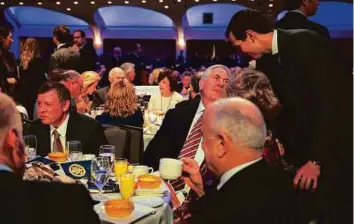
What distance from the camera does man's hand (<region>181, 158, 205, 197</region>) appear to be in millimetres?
2291

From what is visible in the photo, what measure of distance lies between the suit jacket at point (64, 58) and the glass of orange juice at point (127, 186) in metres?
3.89

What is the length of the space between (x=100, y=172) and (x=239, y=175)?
3.17ft

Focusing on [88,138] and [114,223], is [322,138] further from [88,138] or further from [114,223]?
[88,138]

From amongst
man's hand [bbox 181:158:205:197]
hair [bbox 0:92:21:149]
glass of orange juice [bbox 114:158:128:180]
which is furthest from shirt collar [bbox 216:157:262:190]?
glass of orange juice [bbox 114:158:128:180]

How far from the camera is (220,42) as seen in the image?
76.5 feet

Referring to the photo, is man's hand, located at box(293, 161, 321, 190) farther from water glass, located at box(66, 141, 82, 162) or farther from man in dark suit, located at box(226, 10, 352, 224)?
water glass, located at box(66, 141, 82, 162)

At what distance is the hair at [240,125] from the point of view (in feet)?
5.75

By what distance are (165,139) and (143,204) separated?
3.62 feet

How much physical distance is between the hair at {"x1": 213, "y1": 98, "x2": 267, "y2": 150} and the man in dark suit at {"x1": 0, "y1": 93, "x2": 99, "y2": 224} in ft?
1.71

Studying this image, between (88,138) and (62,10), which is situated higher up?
(62,10)

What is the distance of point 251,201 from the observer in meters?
1.61

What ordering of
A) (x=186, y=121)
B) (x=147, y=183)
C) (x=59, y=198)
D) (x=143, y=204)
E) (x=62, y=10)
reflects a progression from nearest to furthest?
(x=59, y=198) < (x=143, y=204) < (x=147, y=183) < (x=186, y=121) < (x=62, y=10)

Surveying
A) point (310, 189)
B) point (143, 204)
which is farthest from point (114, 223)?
point (310, 189)

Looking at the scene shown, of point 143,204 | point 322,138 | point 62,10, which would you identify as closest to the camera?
point 143,204
